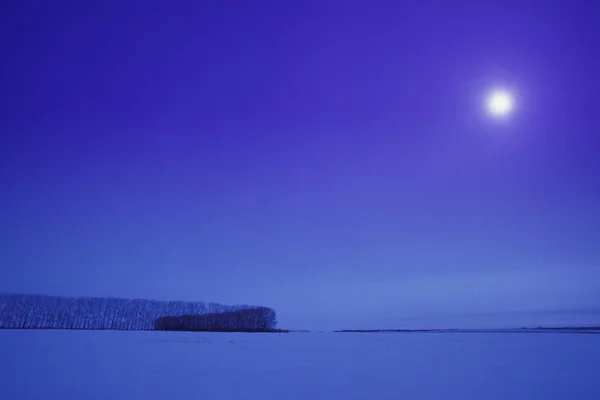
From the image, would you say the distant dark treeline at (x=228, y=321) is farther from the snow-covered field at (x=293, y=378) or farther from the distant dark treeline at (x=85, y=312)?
the snow-covered field at (x=293, y=378)

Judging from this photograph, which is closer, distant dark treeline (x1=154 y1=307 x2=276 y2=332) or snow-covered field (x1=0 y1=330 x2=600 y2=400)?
snow-covered field (x1=0 y1=330 x2=600 y2=400)

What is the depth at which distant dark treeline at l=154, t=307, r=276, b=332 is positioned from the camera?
78938 mm

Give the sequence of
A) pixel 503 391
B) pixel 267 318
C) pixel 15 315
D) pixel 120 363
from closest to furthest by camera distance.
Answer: pixel 503 391 → pixel 120 363 → pixel 15 315 → pixel 267 318

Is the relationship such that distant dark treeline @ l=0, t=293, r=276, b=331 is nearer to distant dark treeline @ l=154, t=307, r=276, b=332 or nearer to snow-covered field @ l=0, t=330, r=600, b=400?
distant dark treeline @ l=154, t=307, r=276, b=332

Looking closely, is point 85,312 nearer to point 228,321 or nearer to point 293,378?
point 228,321

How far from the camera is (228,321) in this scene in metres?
84.4

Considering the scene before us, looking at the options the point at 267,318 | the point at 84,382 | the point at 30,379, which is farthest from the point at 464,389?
the point at 267,318

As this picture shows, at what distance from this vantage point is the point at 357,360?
56.6ft

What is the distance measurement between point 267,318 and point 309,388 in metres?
79.1

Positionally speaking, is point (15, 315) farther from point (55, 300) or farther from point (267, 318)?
point (267, 318)

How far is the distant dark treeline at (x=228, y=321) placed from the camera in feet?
259

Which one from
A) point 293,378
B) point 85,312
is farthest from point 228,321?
point 293,378

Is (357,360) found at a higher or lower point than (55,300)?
lower

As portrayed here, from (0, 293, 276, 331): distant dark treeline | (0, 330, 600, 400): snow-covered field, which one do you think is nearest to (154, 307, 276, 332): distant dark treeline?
(0, 293, 276, 331): distant dark treeline
